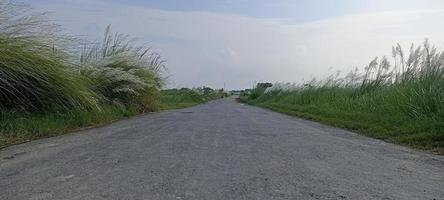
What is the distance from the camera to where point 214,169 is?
5898 millimetres

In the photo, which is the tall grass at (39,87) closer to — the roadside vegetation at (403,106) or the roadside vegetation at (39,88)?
the roadside vegetation at (39,88)

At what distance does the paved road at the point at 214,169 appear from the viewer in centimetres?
472

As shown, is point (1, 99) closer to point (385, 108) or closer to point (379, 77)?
point (385, 108)

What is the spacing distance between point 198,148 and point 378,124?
21.3ft

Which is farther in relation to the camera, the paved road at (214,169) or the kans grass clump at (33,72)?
the kans grass clump at (33,72)

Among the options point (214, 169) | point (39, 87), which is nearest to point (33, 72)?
point (39, 87)

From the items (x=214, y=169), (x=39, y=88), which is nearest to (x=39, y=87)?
(x=39, y=88)

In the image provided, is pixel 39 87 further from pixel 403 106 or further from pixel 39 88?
→ pixel 403 106

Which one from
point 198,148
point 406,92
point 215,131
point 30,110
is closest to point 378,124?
point 406,92

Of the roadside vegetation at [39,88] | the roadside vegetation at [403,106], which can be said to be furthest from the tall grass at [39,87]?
the roadside vegetation at [403,106]

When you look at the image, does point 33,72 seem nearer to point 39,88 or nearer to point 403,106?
point 39,88

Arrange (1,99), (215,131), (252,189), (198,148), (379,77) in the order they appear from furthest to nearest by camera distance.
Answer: (379,77)
(215,131)
(1,99)
(198,148)
(252,189)

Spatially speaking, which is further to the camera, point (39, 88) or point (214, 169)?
point (39, 88)

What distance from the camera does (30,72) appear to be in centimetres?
992
